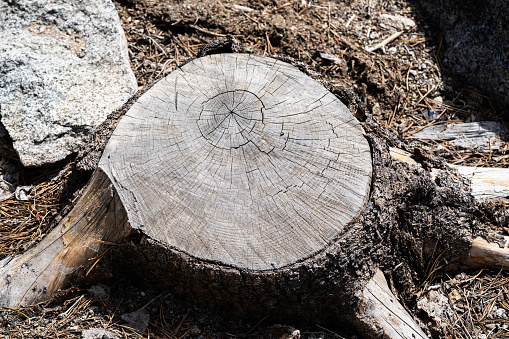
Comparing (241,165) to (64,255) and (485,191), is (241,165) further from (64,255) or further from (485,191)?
(485,191)

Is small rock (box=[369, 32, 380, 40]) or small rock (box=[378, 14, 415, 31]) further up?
small rock (box=[378, 14, 415, 31])

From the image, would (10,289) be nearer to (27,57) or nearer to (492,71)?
(27,57)

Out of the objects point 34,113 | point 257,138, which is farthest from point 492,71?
point 34,113

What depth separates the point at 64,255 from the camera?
86.0 inches

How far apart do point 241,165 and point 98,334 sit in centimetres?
111

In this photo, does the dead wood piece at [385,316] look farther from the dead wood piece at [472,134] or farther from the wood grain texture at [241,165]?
the dead wood piece at [472,134]

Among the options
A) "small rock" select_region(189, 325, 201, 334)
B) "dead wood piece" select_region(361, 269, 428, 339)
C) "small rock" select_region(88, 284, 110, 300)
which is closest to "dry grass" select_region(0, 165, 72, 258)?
"small rock" select_region(88, 284, 110, 300)

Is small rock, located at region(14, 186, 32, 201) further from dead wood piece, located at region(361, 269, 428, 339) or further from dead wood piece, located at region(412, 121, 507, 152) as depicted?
dead wood piece, located at region(412, 121, 507, 152)

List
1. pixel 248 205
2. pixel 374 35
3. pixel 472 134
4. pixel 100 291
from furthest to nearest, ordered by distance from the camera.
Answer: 1. pixel 374 35
2. pixel 472 134
3. pixel 100 291
4. pixel 248 205

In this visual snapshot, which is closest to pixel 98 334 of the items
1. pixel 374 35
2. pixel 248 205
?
pixel 248 205

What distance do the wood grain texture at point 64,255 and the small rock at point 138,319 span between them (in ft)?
1.18

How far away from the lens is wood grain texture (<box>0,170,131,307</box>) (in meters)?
2.13

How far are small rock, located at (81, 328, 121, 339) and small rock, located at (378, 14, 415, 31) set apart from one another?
340 cm

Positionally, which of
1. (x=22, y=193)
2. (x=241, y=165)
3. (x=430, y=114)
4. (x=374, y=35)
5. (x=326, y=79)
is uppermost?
(x=374, y=35)
